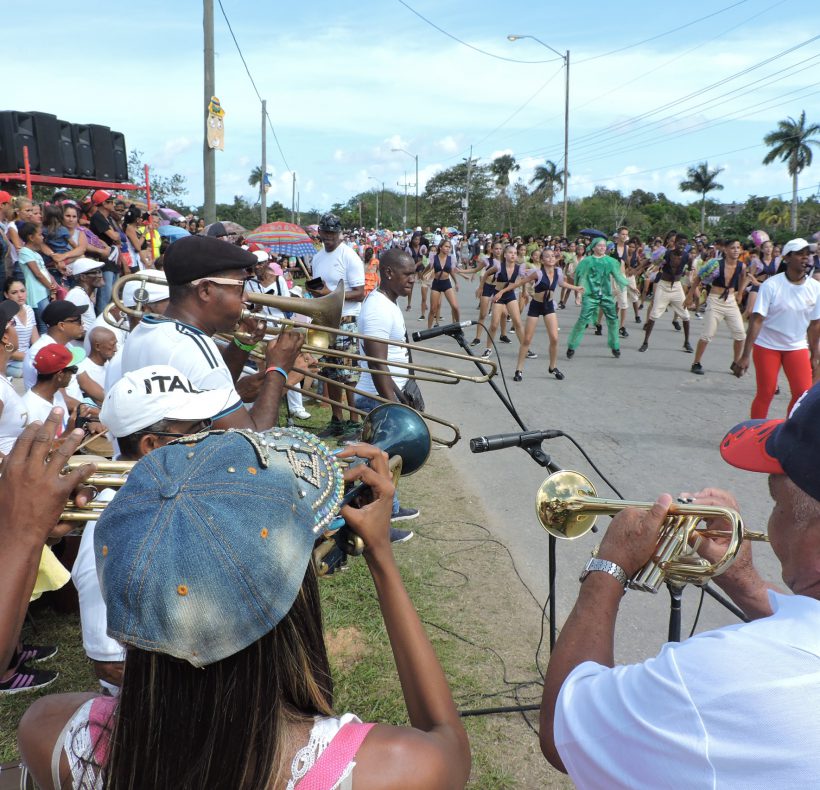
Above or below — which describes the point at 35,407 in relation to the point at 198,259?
below

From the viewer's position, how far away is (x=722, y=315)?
33.9 feet

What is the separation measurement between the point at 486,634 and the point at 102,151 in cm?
1805

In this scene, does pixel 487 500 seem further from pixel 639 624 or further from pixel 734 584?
pixel 734 584

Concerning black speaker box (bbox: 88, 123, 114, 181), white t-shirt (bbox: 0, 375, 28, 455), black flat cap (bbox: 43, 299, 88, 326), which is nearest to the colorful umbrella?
black speaker box (bbox: 88, 123, 114, 181)

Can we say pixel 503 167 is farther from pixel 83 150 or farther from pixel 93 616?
pixel 93 616

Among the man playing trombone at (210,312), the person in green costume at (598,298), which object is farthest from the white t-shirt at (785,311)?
the man playing trombone at (210,312)

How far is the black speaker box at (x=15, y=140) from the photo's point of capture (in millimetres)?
14688

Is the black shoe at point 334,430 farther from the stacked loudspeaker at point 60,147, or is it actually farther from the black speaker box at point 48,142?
the black speaker box at point 48,142

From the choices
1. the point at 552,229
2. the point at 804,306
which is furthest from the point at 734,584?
the point at 552,229

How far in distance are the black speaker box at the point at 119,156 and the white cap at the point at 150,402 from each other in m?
18.5

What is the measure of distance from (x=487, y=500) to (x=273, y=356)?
2.85m

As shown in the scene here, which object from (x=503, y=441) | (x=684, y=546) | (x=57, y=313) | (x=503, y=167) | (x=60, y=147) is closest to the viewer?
(x=684, y=546)

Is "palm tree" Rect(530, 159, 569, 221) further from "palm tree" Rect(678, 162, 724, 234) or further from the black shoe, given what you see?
the black shoe

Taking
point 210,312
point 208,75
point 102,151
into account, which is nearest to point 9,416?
point 210,312
